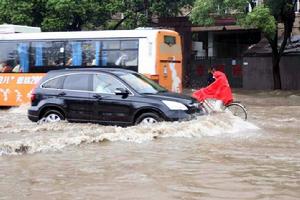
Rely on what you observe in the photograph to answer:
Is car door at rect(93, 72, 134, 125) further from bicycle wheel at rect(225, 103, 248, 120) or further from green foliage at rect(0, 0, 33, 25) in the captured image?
green foliage at rect(0, 0, 33, 25)

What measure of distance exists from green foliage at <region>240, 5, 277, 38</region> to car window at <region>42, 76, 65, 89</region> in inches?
494

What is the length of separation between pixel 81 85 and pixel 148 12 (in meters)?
19.0

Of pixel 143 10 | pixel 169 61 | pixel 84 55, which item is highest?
pixel 143 10

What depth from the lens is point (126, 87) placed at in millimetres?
13047

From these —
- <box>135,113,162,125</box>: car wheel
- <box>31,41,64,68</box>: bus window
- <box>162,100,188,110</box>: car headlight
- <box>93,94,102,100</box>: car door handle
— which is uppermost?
<box>31,41,64,68</box>: bus window

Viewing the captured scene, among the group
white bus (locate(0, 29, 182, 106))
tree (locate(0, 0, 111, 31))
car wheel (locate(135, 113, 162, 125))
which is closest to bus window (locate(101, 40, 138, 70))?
white bus (locate(0, 29, 182, 106))

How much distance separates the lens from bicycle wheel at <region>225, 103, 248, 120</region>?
1536 centimetres

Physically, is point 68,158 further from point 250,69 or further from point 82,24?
point 250,69

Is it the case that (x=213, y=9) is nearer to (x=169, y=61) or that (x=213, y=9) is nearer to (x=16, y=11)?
(x=169, y=61)

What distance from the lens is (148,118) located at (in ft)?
42.0

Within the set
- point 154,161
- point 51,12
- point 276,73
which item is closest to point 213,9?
point 276,73

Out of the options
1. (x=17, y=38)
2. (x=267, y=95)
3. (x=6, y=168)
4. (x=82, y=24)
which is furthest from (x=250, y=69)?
(x=6, y=168)

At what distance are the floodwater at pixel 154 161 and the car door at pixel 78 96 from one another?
257 mm

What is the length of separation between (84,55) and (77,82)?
5.86 metres
